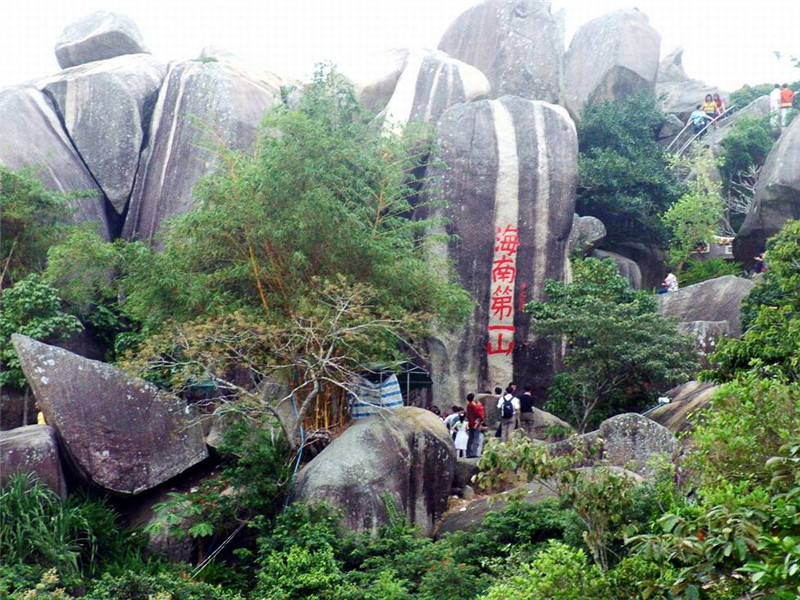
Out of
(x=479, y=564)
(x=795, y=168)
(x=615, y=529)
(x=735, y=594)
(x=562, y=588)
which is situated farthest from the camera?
(x=795, y=168)

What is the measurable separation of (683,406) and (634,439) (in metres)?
2.21

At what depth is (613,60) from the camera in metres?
21.8

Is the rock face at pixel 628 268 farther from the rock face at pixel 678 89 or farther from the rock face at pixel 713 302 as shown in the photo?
the rock face at pixel 678 89

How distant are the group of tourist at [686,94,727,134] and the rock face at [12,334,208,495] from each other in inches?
613

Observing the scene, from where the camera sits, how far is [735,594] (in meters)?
5.02

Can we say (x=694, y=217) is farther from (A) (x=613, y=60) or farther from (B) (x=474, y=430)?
(B) (x=474, y=430)

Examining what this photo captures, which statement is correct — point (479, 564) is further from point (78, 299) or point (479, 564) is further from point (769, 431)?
point (78, 299)

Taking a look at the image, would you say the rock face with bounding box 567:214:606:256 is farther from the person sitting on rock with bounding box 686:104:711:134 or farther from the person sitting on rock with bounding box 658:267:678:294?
the person sitting on rock with bounding box 686:104:711:134

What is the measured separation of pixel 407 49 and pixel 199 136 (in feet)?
14.7

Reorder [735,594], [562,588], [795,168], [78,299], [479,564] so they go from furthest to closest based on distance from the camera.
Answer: [795,168] → [78,299] → [479,564] → [562,588] → [735,594]

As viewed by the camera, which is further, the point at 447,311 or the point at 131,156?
the point at 131,156

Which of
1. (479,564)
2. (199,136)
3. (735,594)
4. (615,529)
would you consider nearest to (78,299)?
(199,136)

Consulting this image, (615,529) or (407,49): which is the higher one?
(407,49)

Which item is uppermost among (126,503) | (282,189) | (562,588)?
(282,189)
